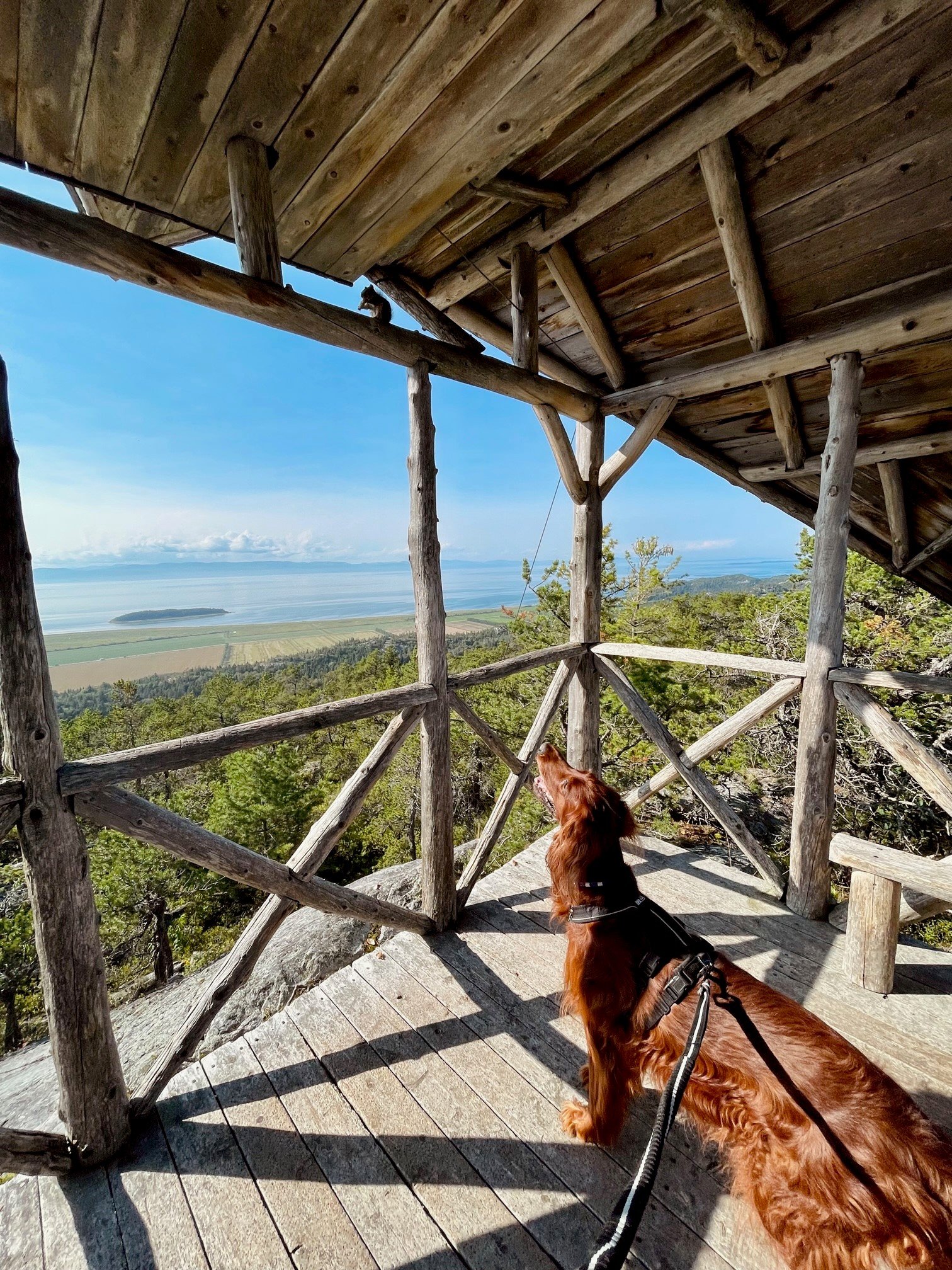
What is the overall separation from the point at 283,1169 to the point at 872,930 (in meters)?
2.40

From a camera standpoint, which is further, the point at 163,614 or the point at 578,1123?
the point at 163,614

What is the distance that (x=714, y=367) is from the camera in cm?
293

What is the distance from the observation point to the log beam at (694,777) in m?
2.86

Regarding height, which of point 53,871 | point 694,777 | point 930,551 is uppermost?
point 930,551

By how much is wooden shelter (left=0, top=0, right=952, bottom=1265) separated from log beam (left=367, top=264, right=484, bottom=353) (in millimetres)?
→ 23

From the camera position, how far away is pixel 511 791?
3.07 metres

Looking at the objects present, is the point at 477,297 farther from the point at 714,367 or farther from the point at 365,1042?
the point at 365,1042

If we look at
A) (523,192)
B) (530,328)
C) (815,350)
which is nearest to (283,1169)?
(530,328)

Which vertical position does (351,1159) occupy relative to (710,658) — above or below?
below

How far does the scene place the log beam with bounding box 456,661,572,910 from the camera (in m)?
2.84

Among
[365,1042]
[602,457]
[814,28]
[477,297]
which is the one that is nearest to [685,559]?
[602,457]

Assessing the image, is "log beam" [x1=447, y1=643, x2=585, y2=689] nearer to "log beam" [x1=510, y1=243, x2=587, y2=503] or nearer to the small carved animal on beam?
"log beam" [x1=510, y1=243, x2=587, y2=503]

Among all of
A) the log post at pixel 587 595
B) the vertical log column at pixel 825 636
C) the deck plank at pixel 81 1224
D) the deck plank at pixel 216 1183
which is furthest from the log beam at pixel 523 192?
the deck plank at pixel 81 1224

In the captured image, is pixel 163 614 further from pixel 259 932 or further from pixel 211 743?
pixel 211 743
